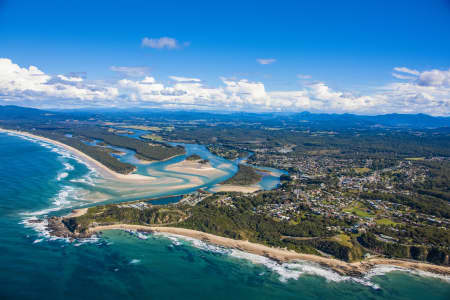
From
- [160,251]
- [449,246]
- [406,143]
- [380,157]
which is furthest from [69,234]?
[406,143]

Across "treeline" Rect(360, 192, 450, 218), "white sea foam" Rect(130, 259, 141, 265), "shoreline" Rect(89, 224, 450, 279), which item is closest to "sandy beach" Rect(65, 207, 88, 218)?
"shoreline" Rect(89, 224, 450, 279)

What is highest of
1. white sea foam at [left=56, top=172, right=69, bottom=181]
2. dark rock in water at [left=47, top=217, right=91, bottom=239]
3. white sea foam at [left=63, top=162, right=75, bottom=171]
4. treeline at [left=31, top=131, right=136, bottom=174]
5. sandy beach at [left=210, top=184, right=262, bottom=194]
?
treeline at [left=31, top=131, right=136, bottom=174]

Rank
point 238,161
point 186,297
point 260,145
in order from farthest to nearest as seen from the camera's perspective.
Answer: point 260,145
point 238,161
point 186,297

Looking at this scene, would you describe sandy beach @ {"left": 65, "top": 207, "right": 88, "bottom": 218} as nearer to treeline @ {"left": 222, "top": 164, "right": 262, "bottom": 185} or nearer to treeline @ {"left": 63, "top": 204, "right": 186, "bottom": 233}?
treeline @ {"left": 63, "top": 204, "right": 186, "bottom": 233}

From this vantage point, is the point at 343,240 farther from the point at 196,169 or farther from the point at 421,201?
the point at 196,169

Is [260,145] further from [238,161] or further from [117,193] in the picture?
[117,193]

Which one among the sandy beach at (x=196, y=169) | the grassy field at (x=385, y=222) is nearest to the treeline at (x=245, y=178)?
the sandy beach at (x=196, y=169)

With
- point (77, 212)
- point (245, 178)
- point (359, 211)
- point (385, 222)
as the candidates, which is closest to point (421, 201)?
point (359, 211)
